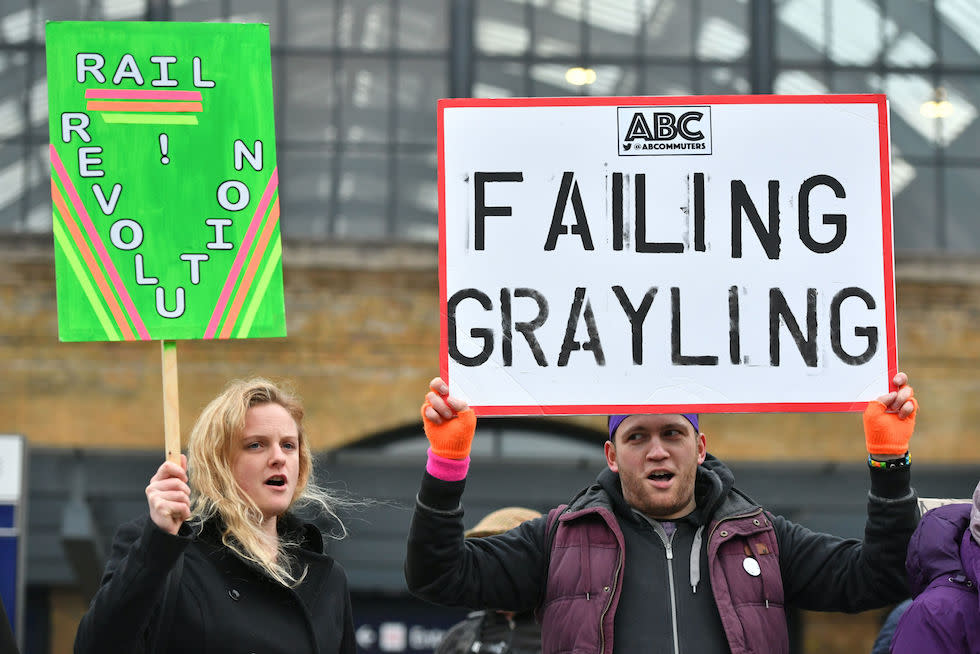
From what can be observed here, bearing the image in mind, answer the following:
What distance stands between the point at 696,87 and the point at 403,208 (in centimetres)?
270

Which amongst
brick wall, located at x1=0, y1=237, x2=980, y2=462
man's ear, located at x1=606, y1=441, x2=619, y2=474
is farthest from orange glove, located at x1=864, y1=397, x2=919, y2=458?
brick wall, located at x1=0, y1=237, x2=980, y2=462

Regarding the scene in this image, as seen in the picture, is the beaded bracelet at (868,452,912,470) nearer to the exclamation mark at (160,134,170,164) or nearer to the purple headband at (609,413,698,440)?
the purple headband at (609,413,698,440)

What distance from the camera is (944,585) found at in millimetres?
3754

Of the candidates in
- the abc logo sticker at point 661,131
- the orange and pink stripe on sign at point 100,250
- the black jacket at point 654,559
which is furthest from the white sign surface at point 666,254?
the orange and pink stripe on sign at point 100,250

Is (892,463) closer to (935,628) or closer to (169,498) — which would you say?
(935,628)

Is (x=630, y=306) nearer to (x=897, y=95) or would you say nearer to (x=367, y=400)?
(x=367, y=400)

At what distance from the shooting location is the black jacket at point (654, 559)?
395 centimetres

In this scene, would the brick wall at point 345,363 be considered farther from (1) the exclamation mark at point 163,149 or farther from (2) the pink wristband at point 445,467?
(2) the pink wristband at point 445,467

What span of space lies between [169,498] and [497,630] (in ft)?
8.85

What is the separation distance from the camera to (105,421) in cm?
1252

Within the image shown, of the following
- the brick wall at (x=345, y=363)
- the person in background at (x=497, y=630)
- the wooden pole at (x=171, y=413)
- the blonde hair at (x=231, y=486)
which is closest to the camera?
the wooden pole at (x=171, y=413)

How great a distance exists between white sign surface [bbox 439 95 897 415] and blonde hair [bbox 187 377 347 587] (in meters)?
0.54

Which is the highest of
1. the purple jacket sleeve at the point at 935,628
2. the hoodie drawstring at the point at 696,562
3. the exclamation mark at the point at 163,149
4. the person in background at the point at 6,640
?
the exclamation mark at the point at 163,149


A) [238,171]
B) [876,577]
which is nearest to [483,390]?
[238,171]
